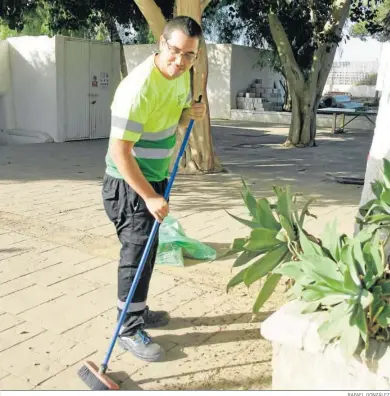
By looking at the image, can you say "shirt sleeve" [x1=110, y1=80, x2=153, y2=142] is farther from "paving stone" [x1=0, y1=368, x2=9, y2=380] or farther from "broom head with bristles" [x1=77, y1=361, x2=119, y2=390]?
"paving stone" [x1=0, y1=368, x2=9, y2=380]

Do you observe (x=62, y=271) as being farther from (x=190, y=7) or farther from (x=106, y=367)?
(x=190, y=7)

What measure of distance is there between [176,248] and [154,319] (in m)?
1.21

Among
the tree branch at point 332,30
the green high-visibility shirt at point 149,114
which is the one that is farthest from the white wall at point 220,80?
the green high-visibility shirt at point 149,114

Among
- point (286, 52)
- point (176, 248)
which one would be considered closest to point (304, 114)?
point (286, 52)

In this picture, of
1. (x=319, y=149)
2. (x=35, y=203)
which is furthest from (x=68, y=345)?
(x=319, y=149)

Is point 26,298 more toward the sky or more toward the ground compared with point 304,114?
more toward the ground

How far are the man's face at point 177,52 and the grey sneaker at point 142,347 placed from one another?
1492 millimetres

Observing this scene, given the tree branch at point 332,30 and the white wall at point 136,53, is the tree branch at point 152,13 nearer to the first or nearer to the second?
the tree branch at point 332,30

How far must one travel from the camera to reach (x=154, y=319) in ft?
11.6

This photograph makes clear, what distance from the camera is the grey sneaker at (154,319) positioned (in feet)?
11.5

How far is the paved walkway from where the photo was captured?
118 inches

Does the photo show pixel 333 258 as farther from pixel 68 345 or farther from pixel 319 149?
pixel 319 149

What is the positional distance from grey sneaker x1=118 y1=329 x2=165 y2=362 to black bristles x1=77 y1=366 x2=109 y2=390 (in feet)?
1.09

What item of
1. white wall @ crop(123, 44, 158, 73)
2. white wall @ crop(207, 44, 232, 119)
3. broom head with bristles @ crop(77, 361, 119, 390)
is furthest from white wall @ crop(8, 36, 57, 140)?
broom head with bristles @ crop(77, 361, 119, 390)
